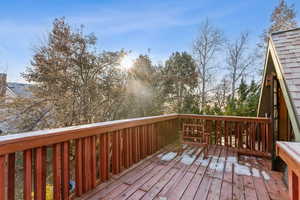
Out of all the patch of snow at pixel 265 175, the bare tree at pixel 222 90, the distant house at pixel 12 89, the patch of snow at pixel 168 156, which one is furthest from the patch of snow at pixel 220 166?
the bare tree at pixel 222 90

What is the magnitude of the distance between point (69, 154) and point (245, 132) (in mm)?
4019

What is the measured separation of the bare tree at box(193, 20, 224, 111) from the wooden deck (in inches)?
306

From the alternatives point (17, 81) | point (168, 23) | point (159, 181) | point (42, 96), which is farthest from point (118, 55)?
point (159, 181)

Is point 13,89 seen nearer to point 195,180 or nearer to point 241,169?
point 195,180

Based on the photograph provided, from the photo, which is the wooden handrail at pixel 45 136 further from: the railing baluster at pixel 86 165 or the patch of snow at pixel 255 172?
the patch of snow at pixel 255 172

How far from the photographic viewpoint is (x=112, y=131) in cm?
235

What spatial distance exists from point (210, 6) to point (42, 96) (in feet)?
26.8

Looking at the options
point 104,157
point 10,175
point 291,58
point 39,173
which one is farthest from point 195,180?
point 291,58

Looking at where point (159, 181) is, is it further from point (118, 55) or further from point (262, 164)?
point (118, 55)

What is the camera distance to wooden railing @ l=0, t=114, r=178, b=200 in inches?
49.9

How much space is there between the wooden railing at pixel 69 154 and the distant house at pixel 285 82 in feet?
7.52

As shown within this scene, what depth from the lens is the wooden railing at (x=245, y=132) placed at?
138 inches

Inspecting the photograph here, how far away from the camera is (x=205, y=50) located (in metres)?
10.8

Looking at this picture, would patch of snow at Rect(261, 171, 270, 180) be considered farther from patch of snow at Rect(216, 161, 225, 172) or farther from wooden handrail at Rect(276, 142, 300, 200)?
wooden handrail at Rect(276, 142, 300, 200)
